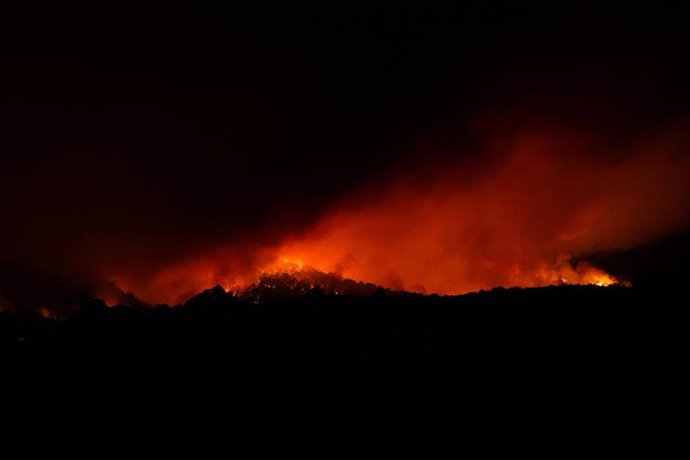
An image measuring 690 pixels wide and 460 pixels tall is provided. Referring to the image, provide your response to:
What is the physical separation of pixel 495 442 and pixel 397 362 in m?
9.53

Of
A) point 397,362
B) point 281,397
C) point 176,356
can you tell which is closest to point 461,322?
point 397,362

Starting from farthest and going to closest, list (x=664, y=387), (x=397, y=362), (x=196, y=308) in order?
1. (x=196, y=308)
2. (x=397, y=362)
3. (x=664, y=387)

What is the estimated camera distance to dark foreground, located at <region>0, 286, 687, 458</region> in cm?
3011

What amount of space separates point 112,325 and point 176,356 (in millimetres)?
8993

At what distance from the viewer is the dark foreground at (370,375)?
3011 centimetres

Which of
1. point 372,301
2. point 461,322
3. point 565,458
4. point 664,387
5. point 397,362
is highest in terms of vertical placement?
point 372,301

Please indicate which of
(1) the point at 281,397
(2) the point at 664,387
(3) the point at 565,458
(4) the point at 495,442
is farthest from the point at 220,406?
(2) the point at 664,387

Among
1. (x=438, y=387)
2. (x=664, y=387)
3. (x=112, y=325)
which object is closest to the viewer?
(x=664, y=387)

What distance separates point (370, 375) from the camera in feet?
117

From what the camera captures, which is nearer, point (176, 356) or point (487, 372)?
point (487, 372)

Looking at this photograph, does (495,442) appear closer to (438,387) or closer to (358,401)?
(438,387)

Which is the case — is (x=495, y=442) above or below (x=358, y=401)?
below

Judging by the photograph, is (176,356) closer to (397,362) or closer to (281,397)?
(281,397)

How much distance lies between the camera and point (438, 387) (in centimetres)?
3372
